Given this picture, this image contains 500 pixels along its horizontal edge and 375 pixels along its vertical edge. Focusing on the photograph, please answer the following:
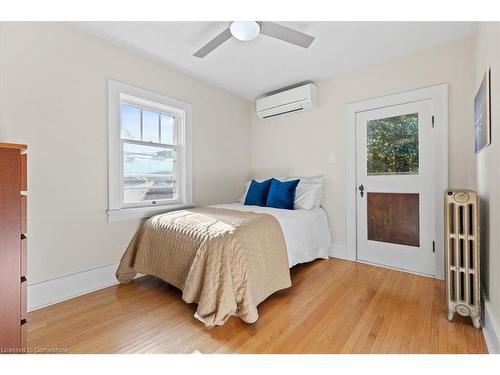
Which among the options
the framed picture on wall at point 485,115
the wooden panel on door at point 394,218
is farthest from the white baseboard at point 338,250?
the framed picture on wall at point 485,115

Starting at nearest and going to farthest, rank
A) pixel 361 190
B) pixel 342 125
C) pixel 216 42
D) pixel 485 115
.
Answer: pixel 485 115 → pixel 216 42 → pixel 361 190 → pixel 342 125

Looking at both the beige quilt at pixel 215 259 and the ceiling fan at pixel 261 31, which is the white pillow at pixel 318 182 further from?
the ceiling fan at pixel 261 31

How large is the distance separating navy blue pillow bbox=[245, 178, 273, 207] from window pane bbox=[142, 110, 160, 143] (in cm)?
130

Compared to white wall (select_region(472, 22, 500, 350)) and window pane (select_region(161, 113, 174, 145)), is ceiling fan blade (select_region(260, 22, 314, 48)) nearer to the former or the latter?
white wall (select_region(472, 22, 500, 350))

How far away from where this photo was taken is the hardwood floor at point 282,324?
54.5 inches

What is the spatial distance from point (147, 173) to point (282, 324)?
82.1 inches

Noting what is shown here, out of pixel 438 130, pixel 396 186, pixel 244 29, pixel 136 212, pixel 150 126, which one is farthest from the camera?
pixel 150 126

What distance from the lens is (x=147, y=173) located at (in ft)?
8.87

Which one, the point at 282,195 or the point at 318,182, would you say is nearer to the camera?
the point at 282,195

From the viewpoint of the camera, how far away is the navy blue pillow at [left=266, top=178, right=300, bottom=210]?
2.78 meters

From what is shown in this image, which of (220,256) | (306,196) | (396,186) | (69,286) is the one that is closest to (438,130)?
(396,186)

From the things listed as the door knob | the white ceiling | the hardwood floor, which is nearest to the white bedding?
the hardwood floor

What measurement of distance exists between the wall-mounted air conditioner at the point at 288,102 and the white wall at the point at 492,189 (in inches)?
63.9

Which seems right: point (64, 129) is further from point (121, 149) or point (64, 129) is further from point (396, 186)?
point (396, 186)
